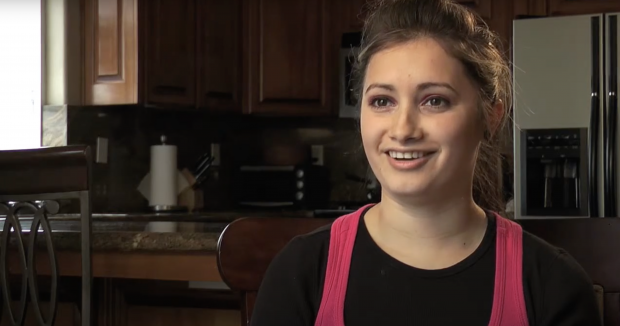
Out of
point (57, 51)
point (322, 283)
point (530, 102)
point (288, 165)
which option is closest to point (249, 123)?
point (288, 165)

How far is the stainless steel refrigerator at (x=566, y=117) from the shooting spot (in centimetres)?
278

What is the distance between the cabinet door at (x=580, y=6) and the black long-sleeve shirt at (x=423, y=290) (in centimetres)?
248

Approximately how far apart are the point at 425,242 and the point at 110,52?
237 centimetres

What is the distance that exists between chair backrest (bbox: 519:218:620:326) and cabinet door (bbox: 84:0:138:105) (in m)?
2.23

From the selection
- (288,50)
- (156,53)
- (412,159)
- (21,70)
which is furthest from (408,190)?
(288,50)

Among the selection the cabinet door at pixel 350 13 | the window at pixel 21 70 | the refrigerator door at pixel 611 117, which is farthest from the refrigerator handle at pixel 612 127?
the window at pixel 21 70

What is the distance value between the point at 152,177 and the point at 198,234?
1.96 m

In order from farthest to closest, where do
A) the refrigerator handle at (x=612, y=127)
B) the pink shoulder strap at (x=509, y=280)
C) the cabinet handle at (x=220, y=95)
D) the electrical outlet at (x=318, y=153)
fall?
the electrical outlet at (x=318, y=153) < the cabinet handle at (x=220, y=95) < the refrigerator handle at (x=612, y=127) < the pink shoulder strap at (x=509, y=280)

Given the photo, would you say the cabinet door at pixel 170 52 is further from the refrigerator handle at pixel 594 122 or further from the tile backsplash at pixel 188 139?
the refrigerator handle at pixel 594 122

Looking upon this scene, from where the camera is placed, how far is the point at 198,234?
1.42 metres

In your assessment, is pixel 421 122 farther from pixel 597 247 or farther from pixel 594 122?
pixel 594 122

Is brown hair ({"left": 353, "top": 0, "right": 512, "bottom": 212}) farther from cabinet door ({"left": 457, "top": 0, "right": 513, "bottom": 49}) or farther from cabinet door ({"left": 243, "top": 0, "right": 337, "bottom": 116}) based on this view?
cabinet door ({"left": 243, "top": 0, "right": 337, "bottom": 116})

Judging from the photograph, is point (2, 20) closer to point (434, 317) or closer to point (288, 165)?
point (288, 165)

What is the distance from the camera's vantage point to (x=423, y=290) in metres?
0.87
